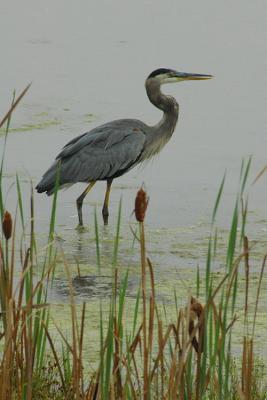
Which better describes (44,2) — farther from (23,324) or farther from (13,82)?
(23,324)

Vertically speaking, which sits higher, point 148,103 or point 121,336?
point 148,103

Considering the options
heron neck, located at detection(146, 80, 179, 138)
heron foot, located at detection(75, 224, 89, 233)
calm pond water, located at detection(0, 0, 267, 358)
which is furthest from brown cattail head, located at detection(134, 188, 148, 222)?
heron neck, located at detection(146, 80, 179, 138)

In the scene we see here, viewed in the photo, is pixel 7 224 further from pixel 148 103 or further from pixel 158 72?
pixel 148 103

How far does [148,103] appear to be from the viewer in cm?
866

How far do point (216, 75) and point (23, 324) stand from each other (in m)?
6.96

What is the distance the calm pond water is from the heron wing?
184 mm

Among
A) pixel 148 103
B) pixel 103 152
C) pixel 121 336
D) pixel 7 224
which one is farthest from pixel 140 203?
pixel 148 103

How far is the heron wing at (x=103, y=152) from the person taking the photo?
6.54 metres

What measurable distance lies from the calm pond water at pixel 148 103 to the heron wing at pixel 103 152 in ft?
0.60

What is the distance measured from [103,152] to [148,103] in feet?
6.72

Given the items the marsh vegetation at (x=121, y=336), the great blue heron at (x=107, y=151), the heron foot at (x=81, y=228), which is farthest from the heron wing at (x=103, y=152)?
the marsh vegetation at (x=121, y=336)

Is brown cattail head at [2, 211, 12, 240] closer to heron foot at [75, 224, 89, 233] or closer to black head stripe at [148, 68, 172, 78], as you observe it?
heron foot at [75, 224, 89, 233]

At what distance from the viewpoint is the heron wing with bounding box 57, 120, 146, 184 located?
6543mm

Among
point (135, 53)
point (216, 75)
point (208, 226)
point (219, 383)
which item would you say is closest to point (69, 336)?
point (219, 383)
